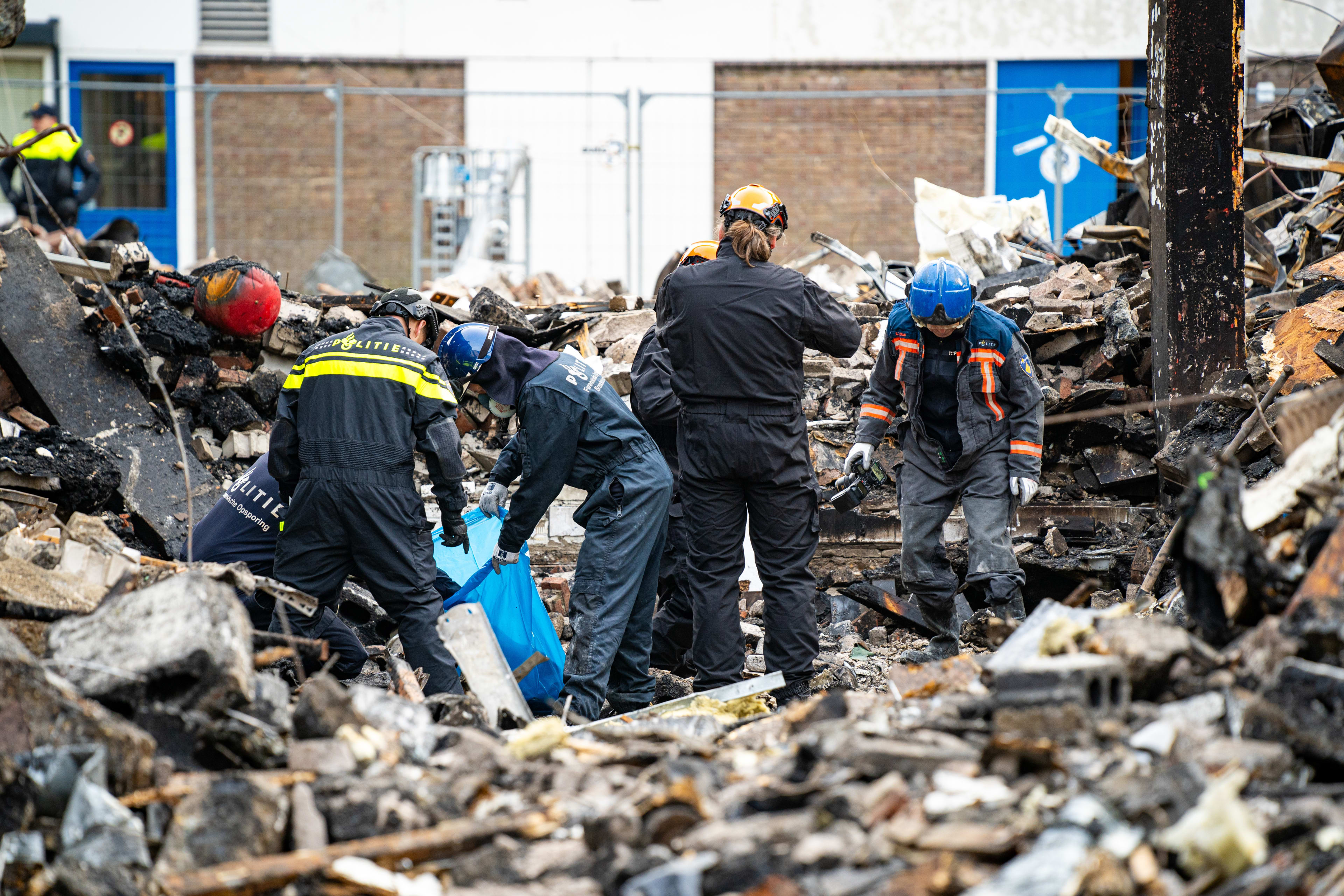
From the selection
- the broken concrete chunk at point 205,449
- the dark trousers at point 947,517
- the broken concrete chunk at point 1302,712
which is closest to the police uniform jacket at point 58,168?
the broken concrete chunk at point 205,449

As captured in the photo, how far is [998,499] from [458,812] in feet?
10.2

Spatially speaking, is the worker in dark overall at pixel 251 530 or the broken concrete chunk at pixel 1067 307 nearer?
the worker in dark overall at pixel 251 530

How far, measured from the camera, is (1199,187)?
241 inches

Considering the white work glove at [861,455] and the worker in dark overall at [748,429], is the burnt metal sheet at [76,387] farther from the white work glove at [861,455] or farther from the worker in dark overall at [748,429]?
the white work glove at [861,455]

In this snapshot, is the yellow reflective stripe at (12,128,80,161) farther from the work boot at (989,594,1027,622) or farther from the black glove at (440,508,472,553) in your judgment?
the work boot at (989,594,1027,622)

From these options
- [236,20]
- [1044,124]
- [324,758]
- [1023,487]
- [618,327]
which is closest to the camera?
[324,758]

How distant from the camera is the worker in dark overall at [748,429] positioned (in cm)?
500

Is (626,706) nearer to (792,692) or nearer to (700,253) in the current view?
(792,692)

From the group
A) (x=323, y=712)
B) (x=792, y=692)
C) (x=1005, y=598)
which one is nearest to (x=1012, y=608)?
(x=1005, y=598)

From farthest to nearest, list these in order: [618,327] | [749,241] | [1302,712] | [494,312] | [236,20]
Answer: [236,20], [618,327], [494,312], [749,241], [1302,712]

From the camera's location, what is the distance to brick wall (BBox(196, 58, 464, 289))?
14195mm

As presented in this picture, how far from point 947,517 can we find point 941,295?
110cm

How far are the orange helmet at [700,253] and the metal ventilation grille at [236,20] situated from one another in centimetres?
1070

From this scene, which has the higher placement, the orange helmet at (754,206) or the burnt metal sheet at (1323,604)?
the orange helmet at (754,206)
